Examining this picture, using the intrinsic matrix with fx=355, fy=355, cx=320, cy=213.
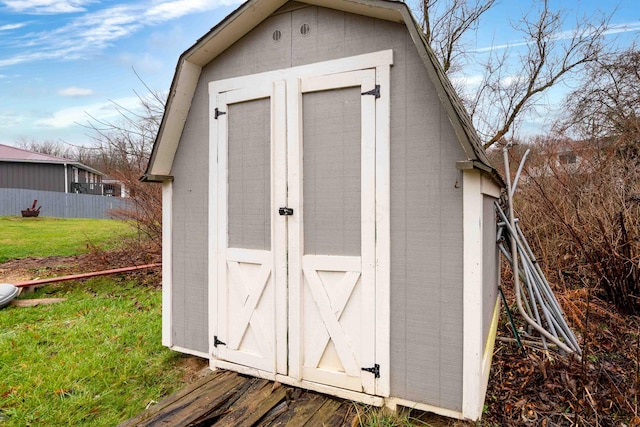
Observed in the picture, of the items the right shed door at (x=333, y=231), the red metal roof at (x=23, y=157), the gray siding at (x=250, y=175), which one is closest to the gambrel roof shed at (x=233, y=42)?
the right shed door at (x=333, y=231)

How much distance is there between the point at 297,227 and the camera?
2838 mm

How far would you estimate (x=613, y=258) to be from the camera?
4.28 metres

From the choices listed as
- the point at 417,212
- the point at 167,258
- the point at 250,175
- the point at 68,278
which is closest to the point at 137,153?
the point at 68,278

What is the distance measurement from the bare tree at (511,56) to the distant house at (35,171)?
2121cm

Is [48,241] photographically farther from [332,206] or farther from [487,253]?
[487,253]

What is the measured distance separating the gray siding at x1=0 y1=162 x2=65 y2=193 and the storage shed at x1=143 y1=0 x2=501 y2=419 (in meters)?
26.7

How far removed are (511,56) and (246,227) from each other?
37.9ft

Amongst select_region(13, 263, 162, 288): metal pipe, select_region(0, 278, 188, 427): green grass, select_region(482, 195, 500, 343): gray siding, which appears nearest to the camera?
select_region(482, 195, 500, 343): gray siding

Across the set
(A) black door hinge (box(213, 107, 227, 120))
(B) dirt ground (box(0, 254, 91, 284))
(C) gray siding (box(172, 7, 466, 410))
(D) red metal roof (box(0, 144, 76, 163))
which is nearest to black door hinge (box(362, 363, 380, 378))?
(C) gray siding (box(172, 7, 466, 410))

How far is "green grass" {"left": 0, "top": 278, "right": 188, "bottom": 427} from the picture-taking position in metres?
2.79

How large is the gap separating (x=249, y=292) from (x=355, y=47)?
2.17m

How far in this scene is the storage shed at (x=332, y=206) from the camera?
2.41m

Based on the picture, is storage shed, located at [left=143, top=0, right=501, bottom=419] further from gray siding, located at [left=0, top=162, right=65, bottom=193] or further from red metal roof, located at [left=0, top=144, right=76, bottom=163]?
gray siding, located at [left=0, top=162, right=65, bottom=193]

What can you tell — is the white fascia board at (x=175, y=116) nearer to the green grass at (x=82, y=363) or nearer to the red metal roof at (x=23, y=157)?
the green grass at (x=82, y=363)
